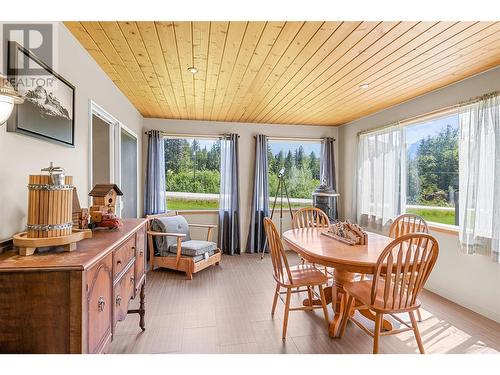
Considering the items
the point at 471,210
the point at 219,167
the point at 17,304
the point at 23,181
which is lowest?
the point at 17,304

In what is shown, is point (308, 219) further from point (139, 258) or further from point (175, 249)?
point (139, 258)

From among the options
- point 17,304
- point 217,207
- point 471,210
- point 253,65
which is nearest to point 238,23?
point 253,65

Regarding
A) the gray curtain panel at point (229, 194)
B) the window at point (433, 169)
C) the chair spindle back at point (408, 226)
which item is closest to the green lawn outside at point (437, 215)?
the window at point (433, 169)

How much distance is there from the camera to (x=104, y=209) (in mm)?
1857

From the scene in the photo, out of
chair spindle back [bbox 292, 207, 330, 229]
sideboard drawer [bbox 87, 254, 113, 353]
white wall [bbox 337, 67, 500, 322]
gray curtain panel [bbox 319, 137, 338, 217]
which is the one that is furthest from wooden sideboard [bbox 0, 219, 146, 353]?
gray curtain panel [bbox 319, 137, 338, 217]

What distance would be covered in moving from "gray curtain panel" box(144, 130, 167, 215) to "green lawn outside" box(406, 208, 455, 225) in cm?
383

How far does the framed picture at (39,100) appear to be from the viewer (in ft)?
4.47

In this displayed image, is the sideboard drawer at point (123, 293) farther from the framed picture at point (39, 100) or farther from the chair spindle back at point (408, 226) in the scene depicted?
the chair spindle back at point (408, 226)

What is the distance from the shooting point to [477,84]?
2.67m

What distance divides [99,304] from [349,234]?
6.80 feet
